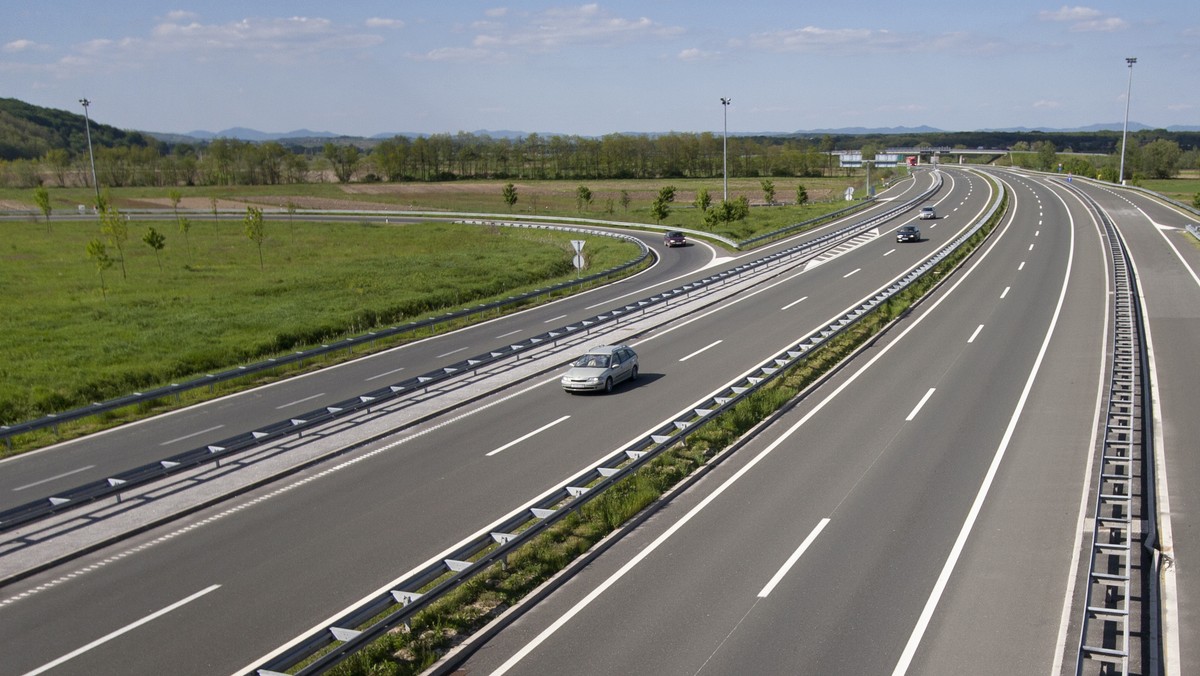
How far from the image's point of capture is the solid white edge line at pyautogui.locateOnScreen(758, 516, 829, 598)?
42.1 feet

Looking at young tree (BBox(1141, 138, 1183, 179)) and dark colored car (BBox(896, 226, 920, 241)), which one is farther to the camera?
young tree (BBox(1141, 138, 1183, 179))

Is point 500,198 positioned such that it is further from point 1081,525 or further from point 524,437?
point 1081,525

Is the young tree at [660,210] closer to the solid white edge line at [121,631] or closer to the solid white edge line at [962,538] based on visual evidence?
the solid white edge line at [962,538]

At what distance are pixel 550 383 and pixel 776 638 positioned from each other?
16.2 m

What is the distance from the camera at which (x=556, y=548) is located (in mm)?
14734

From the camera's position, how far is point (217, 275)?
56.0m

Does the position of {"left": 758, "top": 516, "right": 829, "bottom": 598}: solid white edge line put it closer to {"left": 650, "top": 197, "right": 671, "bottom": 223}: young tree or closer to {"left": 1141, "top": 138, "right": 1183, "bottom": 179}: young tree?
{"left": 650, "top": 197, "right": 671, "bottom": 223}: young tree

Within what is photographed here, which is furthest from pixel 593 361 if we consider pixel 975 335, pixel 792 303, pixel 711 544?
pixel 792 303

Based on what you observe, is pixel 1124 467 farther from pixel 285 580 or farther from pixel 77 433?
pixel 77 433

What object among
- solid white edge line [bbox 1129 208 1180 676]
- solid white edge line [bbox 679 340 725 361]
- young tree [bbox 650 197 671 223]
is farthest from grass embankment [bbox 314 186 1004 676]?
young tree [bbox 650 197 671 223]

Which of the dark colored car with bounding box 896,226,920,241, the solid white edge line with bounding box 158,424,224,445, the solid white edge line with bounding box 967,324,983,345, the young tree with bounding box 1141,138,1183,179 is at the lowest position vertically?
the solid white edge line with bounding box 158,424,224,445

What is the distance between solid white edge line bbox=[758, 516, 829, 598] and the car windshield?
10975 millimetres

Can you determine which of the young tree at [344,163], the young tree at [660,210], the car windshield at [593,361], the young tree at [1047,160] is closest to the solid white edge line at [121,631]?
the car windshield at [593,361]

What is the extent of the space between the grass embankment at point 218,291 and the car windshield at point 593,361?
45.2ft
